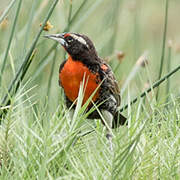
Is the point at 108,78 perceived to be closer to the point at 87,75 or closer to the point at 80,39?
the point at 87,75

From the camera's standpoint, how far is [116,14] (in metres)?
4.87

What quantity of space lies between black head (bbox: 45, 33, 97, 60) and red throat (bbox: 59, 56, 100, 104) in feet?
0.27

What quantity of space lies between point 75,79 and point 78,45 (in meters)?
0.33

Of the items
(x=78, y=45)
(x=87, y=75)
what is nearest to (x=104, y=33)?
(x=78, y=45)

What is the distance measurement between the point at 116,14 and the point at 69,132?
274 centimetres

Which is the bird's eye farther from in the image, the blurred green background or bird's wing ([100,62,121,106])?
bird's wing ([100,62,121,106])

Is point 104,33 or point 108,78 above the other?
point 104,33

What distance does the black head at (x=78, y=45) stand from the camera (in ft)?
12.2

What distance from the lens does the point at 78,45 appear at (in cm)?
377

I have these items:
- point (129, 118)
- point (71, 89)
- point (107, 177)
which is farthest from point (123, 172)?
point (71, 89)

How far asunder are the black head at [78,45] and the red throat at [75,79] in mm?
84

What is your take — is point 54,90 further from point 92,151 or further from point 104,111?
point 92,151

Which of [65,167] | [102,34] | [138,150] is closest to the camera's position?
[65,167]

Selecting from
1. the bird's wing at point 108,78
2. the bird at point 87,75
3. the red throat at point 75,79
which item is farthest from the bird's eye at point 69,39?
the bird's wing at point 108,78
